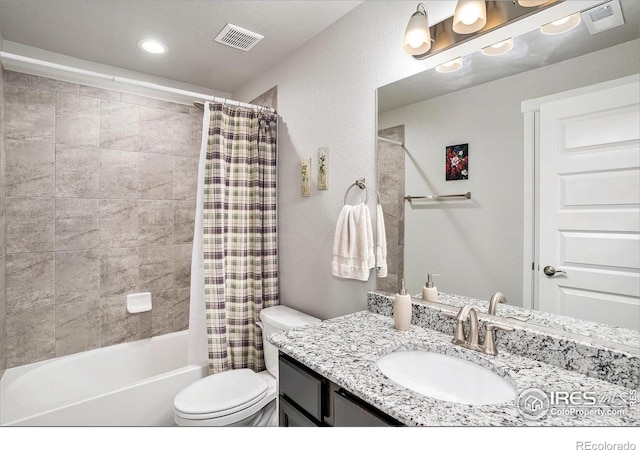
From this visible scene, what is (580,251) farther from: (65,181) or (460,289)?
(65,181)

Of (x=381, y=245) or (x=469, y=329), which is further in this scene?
(x=381, y=245)

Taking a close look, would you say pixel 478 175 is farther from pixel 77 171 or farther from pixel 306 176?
pixel 77 171

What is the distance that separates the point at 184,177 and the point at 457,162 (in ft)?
7.06

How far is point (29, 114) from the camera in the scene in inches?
79.5

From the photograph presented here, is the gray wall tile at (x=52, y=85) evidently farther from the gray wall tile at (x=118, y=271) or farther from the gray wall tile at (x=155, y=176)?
the gray wall tile at (x=118, y=271)

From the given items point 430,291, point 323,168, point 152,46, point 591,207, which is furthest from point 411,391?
point 152,46

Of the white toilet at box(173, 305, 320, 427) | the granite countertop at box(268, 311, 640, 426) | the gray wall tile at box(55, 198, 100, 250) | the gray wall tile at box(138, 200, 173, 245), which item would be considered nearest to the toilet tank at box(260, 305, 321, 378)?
the white toilet at box(173, 305, 320, 427)

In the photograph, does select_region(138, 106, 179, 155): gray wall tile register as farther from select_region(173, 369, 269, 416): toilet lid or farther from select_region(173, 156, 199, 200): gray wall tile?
select_region(173, 369, 269, 416): toilet lid

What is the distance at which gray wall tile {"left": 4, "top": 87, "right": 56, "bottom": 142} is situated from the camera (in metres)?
1.97

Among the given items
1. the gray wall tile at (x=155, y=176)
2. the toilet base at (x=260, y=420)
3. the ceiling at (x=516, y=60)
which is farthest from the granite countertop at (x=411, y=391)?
the gray wall tile at (x=155, y=176)

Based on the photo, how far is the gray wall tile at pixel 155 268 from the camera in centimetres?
245

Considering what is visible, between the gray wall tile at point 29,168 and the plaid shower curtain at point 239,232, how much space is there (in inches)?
42.6

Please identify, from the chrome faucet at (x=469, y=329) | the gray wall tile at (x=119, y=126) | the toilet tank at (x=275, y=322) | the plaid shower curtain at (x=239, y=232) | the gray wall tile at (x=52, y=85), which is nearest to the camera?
the chrome faucet at (x=469, y=329)

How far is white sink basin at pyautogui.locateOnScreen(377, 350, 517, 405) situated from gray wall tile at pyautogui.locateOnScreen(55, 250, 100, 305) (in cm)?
215
